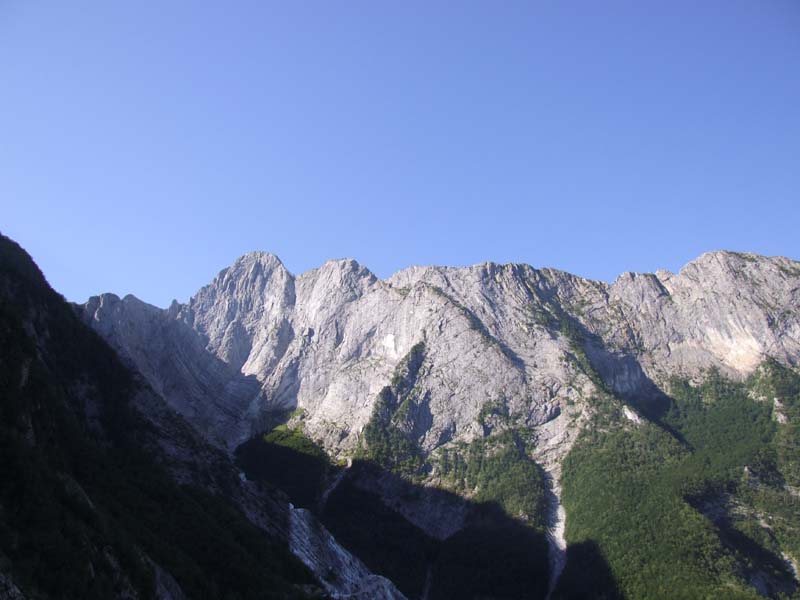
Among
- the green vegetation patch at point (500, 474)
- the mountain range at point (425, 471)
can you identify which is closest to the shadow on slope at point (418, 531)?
the mountain range at point (425, 471)

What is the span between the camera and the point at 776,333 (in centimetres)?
19512

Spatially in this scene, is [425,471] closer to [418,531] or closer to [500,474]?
[500,474]

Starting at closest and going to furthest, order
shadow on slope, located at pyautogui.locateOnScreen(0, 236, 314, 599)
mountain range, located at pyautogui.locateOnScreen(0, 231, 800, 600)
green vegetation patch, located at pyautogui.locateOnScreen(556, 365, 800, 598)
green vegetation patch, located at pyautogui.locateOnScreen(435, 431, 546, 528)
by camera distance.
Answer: shadow on slope, located at pyautogui.locateOnScreen(0, 236, 314, 599) < mountain range, located at pyautogui.locateOnScreen(0, 231, 800, 600) < green vegetation patch, located at pyautogui.locateOnScreen(556, 365, 800, 598) < green vegetation patch, located at pyautogui.locateOnScreen(435, 431, 546, 528)

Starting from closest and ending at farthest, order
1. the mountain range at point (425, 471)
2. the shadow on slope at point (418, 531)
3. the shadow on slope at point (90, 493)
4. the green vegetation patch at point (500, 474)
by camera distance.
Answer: the shadow on slope at point (90, 493) < the mountain range at point (425, 471) < the shadow on slope at point (418, 531) < the green vegetation patch at point (500, 474)

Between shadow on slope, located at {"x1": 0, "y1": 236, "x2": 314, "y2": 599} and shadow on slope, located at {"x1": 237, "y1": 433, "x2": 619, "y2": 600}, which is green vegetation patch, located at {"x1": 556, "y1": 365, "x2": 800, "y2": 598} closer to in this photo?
shadow on slope, located at {"x1": 237, "y1": 433, "x2": 619, "y2": 600}

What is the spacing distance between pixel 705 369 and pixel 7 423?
644ft

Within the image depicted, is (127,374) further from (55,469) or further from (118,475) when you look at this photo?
(55,469)

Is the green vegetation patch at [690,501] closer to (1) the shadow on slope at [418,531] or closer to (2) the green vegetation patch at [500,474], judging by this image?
(1) the shadow on slope at [418,531]

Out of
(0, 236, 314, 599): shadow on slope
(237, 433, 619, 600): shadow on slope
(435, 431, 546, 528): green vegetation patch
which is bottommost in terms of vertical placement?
(0, 236, 314, 599): shadow on slope

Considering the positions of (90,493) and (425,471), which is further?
(425,471)

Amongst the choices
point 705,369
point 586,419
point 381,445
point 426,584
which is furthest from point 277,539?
point 705,369

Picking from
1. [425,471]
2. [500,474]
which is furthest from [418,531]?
[500,474]

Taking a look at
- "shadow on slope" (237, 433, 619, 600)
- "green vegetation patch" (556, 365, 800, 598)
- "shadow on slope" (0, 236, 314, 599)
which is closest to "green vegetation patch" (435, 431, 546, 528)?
"shadow on slope" (237, 433, 619, 600)

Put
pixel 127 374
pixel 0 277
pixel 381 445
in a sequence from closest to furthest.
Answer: pixel 0 277
pixel 127 374
pixel 381 445
